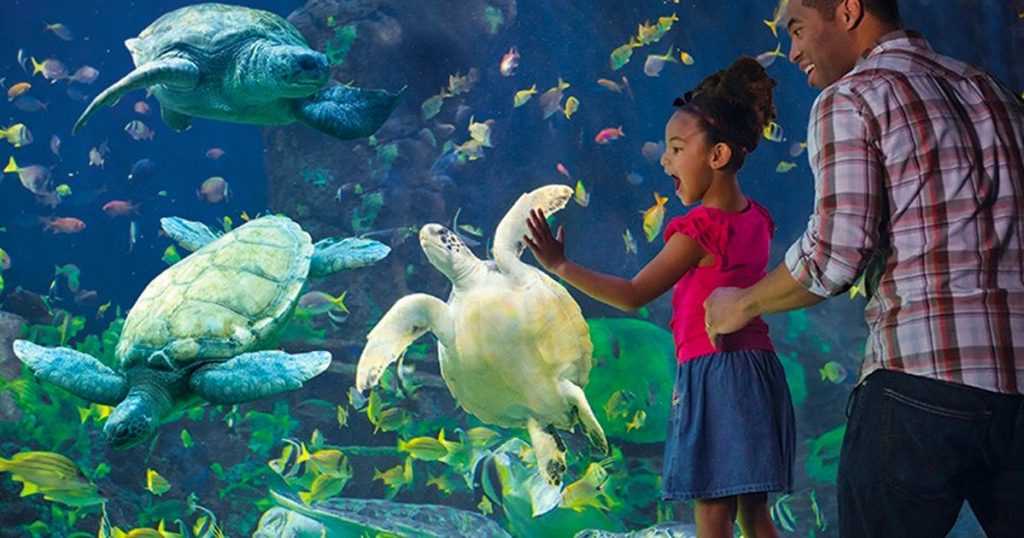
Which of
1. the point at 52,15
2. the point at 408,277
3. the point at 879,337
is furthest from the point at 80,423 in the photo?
the point at 879,337

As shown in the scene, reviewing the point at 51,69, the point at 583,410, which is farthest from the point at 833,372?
the point at 51,69

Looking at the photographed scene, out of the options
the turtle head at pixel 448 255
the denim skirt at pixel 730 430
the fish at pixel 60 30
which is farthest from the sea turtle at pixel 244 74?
the denim skirt at pixel 730 430

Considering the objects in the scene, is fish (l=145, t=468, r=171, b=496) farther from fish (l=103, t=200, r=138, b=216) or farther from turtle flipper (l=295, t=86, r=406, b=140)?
fish (l=103, t=200, r=138, b=216)

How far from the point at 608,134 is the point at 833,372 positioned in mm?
2633

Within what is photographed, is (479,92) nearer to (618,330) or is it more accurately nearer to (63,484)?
(618,330)

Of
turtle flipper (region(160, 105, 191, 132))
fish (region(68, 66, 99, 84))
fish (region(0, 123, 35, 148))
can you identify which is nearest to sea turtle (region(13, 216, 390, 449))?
turtle flipper (region(160, 105, 191, 132))

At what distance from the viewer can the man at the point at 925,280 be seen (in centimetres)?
138

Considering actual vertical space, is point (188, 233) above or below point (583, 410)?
above

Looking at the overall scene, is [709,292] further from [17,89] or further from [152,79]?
[17,89]

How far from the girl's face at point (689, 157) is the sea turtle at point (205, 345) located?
7.41ft

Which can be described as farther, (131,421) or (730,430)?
(131,421)

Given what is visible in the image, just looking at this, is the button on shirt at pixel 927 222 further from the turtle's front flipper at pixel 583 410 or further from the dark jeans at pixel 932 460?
the turtle's front flipper at pixel 583 410

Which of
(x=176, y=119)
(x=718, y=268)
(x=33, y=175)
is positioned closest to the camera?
(x=718, y=268)

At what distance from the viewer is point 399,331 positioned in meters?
3.88
